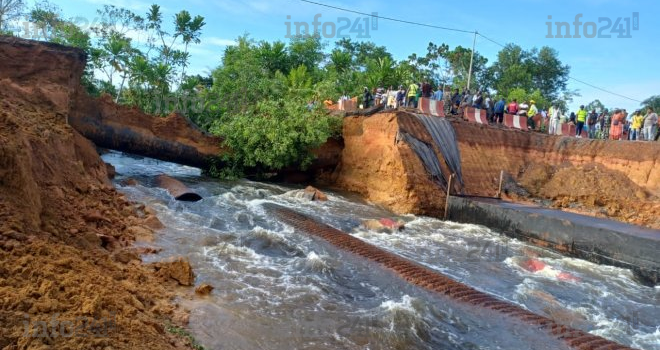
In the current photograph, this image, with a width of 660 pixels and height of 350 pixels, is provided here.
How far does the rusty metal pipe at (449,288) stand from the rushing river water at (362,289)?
0.24 meters

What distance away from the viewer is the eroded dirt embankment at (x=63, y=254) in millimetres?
3822

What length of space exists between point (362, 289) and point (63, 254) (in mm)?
4201

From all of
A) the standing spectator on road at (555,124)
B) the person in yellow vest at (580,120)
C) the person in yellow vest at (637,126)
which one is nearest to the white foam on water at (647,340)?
the person in yellow vest at (637,126)

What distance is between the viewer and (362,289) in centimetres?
754

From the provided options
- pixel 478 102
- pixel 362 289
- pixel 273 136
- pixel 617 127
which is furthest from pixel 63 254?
pixel 617 127

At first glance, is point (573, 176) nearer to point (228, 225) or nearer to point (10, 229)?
point (228, 225)

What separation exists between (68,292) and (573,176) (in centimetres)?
1855

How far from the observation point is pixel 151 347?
13.4 feet

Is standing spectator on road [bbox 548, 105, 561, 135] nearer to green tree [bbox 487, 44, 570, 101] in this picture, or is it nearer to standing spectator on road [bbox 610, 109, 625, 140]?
standing spectator on road [bbox 610, 109, 625, 140]

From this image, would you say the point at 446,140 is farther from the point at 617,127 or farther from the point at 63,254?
the point at 63,254

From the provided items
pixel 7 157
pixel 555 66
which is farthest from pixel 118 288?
pixel 555 66

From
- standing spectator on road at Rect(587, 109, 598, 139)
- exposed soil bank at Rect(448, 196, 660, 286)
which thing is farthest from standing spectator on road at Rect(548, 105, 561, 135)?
exposed soil bank at Rect(448, 196, 660, 286)

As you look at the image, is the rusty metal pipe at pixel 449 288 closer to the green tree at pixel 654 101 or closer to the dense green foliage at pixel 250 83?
the dense green foliage at pixel 250 83

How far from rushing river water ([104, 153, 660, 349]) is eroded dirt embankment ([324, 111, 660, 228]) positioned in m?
3.02
